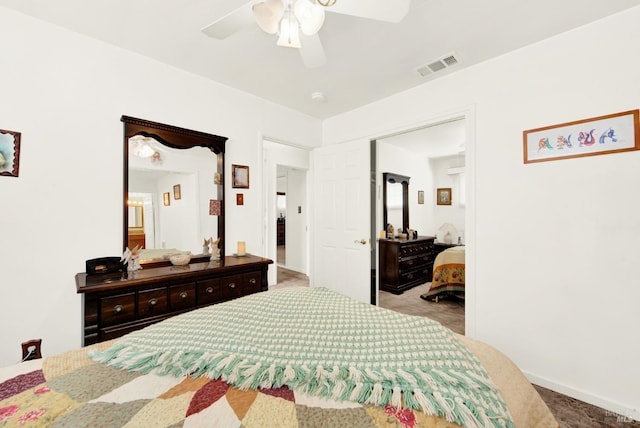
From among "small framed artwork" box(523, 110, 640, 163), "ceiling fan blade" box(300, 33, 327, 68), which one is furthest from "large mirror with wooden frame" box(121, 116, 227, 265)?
"small framed artwork" box(523, 110, 640, 163)

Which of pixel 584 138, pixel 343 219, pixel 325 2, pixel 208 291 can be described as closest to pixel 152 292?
pixel 208 291

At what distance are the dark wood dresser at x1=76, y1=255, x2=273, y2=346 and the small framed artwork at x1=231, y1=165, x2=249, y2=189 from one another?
85 centimetres

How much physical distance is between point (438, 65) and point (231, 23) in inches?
71.1

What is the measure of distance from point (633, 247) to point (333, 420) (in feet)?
7.36

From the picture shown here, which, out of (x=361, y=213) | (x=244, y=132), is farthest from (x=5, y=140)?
(x=361, y=213)

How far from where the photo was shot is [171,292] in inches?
75.2

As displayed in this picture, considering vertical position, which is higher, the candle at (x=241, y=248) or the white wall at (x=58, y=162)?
the white wall at (x=58, y=162)

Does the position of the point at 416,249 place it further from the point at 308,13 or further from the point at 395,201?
the point at 308,13

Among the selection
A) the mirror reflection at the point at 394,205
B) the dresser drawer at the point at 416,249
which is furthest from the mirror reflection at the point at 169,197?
the mirror reflection at the point at 394,205

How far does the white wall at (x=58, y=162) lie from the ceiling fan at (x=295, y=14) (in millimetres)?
1187

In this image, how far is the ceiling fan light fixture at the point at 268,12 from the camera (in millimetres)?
1200

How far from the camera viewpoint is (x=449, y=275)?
383 centimetres

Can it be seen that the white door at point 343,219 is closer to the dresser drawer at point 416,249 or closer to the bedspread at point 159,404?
the dresser drawer at point 416,249

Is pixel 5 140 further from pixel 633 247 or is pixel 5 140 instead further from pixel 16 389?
pixel 633 247
